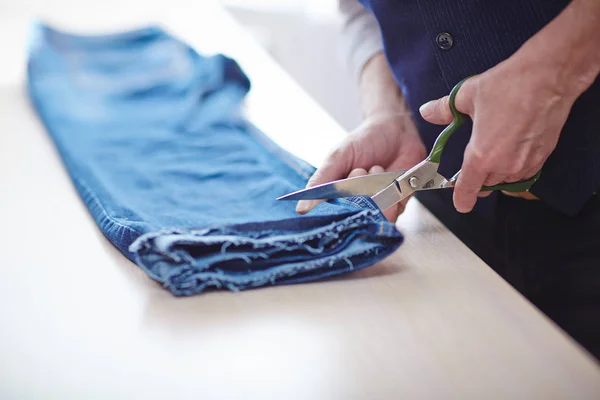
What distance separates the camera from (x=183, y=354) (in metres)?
0.52

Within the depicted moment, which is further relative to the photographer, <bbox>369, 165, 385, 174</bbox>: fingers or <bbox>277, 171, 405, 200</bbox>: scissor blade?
<bbox>369, 165, 385, 174</bbox>: fingers

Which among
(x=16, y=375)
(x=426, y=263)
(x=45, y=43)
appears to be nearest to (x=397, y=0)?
(x=426, y=263)

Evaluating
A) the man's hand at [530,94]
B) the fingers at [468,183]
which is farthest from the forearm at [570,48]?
the fingers at [468,183]

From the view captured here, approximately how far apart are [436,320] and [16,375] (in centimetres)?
34

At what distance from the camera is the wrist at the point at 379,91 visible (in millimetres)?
885

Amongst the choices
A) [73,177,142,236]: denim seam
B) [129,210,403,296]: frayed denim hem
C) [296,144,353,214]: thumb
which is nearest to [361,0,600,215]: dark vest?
[296,144,353,214]: thumb

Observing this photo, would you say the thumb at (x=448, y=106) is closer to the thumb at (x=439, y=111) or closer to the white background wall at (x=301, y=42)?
the thumb at (x=439, y=111)

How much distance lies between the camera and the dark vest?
27.3 inches

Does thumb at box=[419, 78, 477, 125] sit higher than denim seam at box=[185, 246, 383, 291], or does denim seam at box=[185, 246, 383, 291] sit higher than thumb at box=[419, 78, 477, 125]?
thumb at box=[419, 78, 477, 125]

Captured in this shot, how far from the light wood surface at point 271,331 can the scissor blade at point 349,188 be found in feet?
0.25

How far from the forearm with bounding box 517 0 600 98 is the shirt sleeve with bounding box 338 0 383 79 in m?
0.37

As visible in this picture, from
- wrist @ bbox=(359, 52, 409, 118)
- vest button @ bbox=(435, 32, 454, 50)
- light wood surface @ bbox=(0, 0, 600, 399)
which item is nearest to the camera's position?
light wood surface @ bbox=(0, 0, 600, 399)

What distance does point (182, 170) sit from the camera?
82 centimetres

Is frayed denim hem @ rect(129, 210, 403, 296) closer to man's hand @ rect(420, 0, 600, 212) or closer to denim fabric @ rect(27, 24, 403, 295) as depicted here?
denim fabric @ rect(27, 24, 403, 295)
